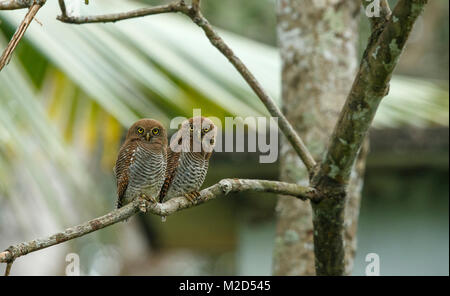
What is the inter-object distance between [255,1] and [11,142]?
9.35 meters

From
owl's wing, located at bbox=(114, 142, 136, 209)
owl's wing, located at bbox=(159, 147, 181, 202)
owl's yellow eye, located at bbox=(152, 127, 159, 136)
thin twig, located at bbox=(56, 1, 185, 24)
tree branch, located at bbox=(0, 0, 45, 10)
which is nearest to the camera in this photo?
tree branch, located at bbox=(0, 0, 45, 10)

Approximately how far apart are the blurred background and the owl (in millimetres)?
109

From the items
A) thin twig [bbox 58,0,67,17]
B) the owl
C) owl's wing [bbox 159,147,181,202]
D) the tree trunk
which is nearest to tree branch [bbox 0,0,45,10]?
thin twig [bbox 58,0,67,17]

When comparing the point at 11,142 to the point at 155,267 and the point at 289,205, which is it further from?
the point at 155,267

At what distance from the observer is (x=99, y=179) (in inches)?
407

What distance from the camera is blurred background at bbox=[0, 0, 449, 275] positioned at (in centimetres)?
282

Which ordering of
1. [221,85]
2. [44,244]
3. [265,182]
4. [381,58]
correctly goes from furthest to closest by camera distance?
1. [221,85]
2. [265,182]
3. [381,58]
4. [44,244]

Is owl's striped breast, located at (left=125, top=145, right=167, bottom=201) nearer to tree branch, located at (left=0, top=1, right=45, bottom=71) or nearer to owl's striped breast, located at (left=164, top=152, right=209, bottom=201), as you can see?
owl's striped breast, located at (left=164, top=152, right=209, bottom=201)

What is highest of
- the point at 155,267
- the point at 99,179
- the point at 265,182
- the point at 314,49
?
the point at 99,179

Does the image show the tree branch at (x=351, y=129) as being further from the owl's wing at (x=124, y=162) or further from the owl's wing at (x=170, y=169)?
the owl's wing at (x=124, y=162)

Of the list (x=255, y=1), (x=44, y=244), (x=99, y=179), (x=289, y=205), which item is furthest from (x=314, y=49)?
(x=255, y=1)

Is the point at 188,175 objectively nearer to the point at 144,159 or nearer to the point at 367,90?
the point at 144,159

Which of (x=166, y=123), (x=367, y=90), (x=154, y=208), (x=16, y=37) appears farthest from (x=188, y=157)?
(x=16, y=37)

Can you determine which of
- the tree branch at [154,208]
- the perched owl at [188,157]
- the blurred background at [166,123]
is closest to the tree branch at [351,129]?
the tree branch at [154,208]
